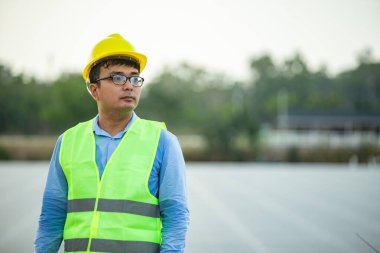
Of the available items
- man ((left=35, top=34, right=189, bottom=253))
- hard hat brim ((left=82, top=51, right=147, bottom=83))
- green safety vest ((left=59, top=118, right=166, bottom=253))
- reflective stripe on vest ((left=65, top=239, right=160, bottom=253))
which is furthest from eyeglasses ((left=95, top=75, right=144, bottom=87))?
reflective stripe on vest ((left=65, top=239, right=160, bottom=253))

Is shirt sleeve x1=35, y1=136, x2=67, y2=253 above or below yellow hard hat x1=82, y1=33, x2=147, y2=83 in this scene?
below

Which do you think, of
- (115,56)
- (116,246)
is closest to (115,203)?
(116,246)

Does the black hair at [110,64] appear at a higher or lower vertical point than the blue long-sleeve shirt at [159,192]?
higher

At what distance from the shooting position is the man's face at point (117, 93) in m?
2.31

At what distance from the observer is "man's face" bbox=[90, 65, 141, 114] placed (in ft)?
7.57

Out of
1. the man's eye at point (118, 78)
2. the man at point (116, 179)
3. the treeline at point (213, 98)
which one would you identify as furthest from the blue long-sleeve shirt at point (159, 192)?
the treeline at point (213, 98)

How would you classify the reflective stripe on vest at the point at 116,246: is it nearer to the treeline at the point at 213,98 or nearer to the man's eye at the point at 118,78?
the man's eye at the point at 118,78

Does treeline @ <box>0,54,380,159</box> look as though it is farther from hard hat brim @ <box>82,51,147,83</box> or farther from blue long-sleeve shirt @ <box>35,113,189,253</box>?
blue long-sleeve shirt @ <box>35,113,189,253</box>

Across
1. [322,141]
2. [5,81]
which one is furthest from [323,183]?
[5,81]

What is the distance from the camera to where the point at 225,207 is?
34.9ft

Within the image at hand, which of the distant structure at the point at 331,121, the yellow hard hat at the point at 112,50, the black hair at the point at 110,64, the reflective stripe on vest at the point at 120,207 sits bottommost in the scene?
the reflective stripe on vest at the point at 120,207

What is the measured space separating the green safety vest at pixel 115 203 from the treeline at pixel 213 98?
31.4 meters

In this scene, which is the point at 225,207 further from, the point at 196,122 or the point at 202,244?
the point at 196,122

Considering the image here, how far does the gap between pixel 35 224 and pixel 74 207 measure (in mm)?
6517
